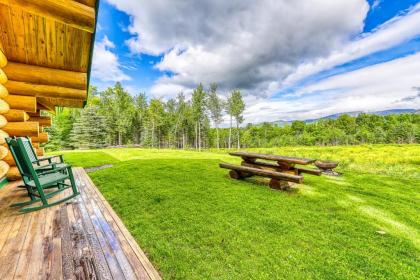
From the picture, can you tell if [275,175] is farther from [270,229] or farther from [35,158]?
[35,158]

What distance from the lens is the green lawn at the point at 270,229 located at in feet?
6.77

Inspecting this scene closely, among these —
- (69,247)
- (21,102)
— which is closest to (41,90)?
(21,102)

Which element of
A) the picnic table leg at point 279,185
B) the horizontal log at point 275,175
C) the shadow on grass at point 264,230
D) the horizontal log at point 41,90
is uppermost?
the horizontal log at point 41,90

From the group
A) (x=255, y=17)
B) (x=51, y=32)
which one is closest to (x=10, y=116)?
(x=51, y=32)

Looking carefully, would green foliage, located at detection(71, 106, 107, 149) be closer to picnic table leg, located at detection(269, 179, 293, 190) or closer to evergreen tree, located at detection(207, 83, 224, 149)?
evergreen tree, located at detection(207, 83, 224, 149)

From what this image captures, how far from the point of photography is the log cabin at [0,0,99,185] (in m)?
2.10

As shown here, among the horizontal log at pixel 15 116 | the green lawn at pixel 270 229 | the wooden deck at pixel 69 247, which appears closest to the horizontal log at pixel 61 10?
the wooden deck at pixel 69 247

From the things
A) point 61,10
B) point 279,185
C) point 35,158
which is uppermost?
point 61,10

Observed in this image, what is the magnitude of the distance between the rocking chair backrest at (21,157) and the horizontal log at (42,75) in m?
2.34

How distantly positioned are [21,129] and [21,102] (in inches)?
28.5

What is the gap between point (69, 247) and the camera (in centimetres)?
189

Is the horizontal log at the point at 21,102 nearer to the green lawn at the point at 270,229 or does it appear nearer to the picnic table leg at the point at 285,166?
the green lawn at the point at 270,229

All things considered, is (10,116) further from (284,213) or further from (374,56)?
(374,56)

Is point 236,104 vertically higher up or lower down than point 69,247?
higher up
